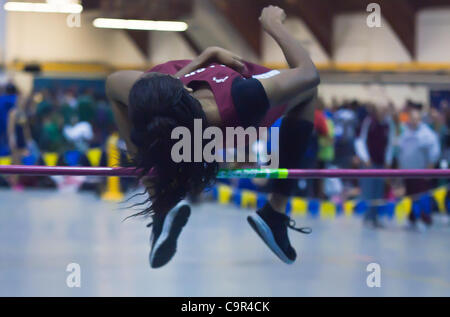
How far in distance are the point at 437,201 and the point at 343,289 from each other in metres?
4.05

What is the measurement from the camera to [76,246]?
640 centimetres

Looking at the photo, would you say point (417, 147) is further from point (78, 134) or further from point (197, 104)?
point (197, 104)

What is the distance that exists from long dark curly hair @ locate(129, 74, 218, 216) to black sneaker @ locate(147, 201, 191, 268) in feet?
1.46

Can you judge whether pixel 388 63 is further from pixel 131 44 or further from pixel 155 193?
pixel 155 193

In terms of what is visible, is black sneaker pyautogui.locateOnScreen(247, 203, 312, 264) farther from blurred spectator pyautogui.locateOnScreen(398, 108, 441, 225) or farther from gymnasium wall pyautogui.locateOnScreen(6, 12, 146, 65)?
gymnasium wall pyautogui.locateOnScreen(6, 12, 146, 65)

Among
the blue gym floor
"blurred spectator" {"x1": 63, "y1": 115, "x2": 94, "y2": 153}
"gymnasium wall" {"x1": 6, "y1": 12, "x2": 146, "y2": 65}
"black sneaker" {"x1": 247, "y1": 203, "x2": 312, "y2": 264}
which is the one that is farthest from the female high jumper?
"gymnasium wall" {"x1": 6, "y1": 12, "x2": 146, "y2": 65}

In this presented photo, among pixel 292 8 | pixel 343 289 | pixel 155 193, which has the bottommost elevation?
pixel 343 289

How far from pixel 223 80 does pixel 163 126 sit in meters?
0.31

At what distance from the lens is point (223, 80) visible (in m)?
2.75

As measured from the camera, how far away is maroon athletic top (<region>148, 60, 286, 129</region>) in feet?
8.84

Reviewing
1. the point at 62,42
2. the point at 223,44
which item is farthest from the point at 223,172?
the point at 62,42

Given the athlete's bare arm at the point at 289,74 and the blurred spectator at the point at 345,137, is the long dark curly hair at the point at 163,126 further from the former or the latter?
the blurred spectator at the point at 345,137

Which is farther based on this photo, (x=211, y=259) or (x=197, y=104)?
(x=211, y=259)
